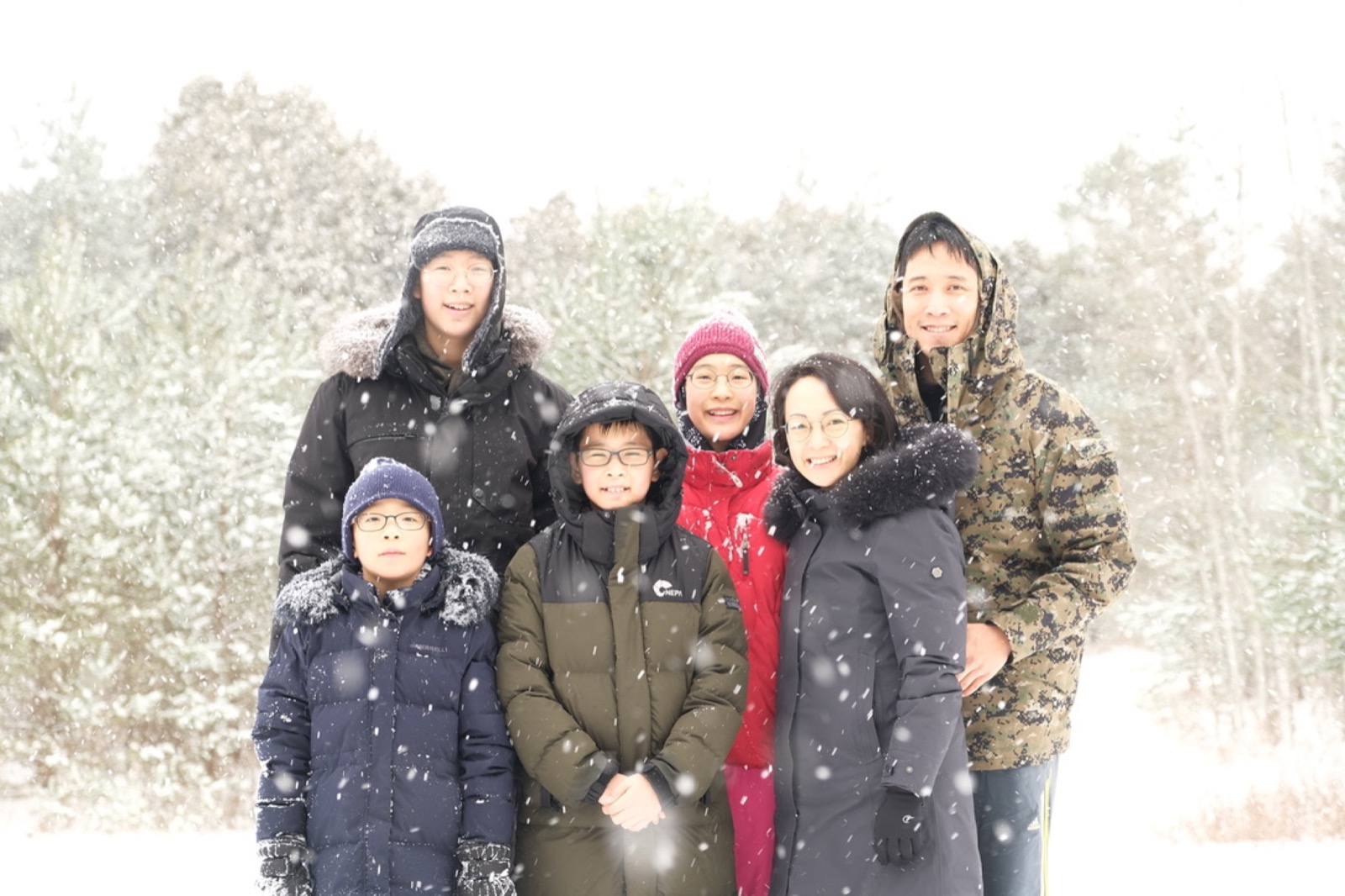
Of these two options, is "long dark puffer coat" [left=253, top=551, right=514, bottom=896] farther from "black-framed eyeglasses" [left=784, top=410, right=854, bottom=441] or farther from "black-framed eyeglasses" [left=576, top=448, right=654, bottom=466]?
"black-framed eyeglasses" [left=784, top=410, right=854, bottom=441]

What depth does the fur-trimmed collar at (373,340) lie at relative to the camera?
346cm

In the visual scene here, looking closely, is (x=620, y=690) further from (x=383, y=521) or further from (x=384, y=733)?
(x=383, y=521)

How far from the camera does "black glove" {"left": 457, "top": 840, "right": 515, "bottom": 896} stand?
9.15 ft

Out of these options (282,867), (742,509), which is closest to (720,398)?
(742,509)

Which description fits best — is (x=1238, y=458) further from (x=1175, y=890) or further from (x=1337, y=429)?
Result: (x=1175, y=890)

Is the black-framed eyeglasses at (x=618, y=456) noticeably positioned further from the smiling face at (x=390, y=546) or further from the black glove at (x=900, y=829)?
the black glove at (x=900, y=829)

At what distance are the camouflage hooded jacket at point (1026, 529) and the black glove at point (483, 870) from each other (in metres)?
1.30

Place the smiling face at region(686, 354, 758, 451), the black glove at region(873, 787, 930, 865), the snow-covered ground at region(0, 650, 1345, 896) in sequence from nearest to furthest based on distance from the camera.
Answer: the black glove at region(873, 787, 930, 865) → the smiling face at region(686, 354, 758, 451) → the snow-covered ground at region(0, 650, 1345, 896)

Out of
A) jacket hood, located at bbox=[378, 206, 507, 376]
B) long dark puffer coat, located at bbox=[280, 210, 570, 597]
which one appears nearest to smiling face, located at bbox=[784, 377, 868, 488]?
long dark puffer coat, located at bbox=[280, 210, 570, 597]

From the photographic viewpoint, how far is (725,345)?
142 inches

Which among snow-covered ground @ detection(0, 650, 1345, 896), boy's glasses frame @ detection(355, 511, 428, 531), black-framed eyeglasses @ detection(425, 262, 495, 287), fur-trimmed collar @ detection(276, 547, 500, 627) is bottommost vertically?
snow-covered ground @ detection(0, 650, 1345, 896)

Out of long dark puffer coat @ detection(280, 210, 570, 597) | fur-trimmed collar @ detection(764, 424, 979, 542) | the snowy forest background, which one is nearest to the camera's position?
fur-trimmed collar @ detection(764, 424, 979, 542)

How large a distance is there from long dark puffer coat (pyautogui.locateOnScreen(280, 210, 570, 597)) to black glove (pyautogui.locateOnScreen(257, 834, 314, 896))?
2.89 feet

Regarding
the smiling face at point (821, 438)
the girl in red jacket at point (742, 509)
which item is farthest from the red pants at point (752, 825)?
the smiling face at point (821, 438)
